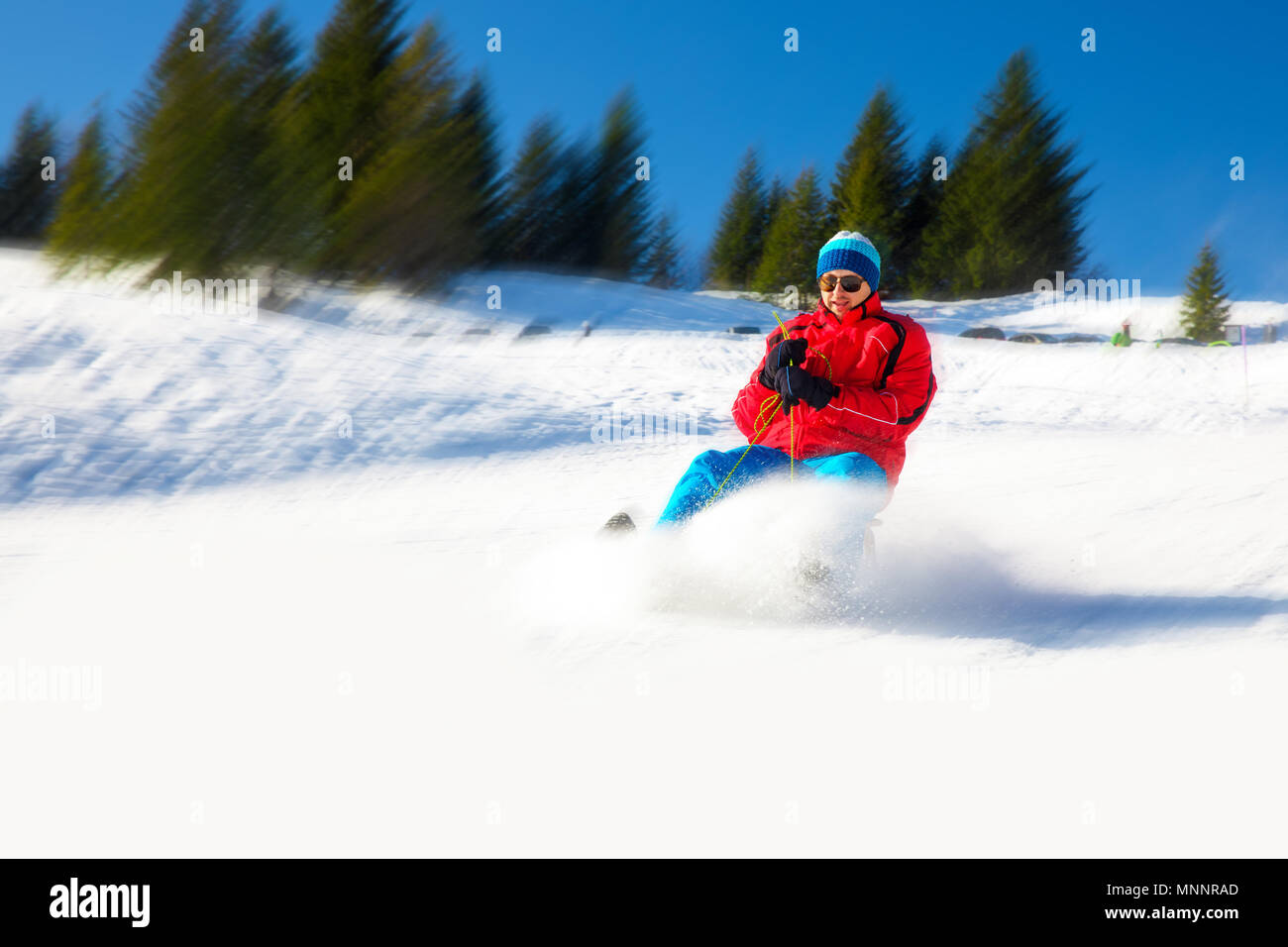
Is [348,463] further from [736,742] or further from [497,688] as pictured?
[736,742]

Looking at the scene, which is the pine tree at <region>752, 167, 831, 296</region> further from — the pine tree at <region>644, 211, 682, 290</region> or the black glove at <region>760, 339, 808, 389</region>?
the black glove at <region>760, 339, 808, 389</region>

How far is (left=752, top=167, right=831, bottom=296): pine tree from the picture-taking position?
30.0 metres

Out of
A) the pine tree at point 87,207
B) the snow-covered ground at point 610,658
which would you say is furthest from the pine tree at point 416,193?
the snow-covered ground at point 610,658

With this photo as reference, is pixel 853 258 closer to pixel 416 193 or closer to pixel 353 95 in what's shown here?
pixel 416 193

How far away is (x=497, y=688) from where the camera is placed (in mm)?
2908

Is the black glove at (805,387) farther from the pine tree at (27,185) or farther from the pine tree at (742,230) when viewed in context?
the pine tree at (742,230)

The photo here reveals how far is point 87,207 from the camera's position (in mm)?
17156

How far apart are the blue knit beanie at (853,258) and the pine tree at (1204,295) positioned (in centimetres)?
2729

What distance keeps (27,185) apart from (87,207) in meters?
13.4

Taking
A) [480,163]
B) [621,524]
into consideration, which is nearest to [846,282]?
[621,524]

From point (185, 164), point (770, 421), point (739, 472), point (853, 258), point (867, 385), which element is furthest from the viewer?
point (185, 164)

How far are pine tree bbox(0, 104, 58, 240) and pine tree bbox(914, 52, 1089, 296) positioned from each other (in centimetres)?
2584

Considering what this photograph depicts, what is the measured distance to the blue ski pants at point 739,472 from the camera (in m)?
3.79

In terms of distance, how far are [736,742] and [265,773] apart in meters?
1.12
